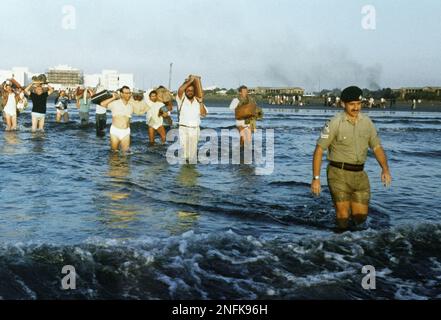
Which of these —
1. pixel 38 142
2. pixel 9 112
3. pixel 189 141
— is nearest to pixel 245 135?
pixel 189 141

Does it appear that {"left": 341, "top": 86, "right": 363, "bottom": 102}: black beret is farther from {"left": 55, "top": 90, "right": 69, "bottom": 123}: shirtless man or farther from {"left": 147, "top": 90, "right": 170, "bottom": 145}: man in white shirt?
{"left": 55, "top": 90, "right": 69, "bottom": 123}: shirtless man

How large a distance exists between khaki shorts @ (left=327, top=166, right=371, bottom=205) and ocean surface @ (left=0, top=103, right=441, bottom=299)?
477 millimetres

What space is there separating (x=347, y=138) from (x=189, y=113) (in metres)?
5.71

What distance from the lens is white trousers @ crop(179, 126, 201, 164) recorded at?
11.6 meters

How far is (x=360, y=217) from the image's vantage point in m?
6.61

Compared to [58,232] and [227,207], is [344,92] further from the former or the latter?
[58,232]

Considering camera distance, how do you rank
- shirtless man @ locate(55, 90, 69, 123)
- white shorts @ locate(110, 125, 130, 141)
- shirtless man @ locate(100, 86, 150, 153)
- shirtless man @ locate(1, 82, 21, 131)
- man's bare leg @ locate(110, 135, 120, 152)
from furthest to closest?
shirtless man @ locate(55, 90, 69, 123)
shirtless man @ locate(1, 82, 21, 131)
man's bare leg @ locate(110, 135, 120, 152)
white shorts @ locate(110, 125, 130, 141)
shirtless man @ locate(100, 86, 150, 153)

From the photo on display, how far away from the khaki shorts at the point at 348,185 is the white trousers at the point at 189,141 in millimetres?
5498

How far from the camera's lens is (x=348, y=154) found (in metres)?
6.36

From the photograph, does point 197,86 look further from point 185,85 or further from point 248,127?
point 248,127

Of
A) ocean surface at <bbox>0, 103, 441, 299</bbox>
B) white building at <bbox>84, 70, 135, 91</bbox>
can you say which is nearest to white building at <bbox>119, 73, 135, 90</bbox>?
white building at <bbox>84, 70, 135, 91</bbox>

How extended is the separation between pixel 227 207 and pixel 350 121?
2.64 meters

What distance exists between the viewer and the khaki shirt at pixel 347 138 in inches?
247
